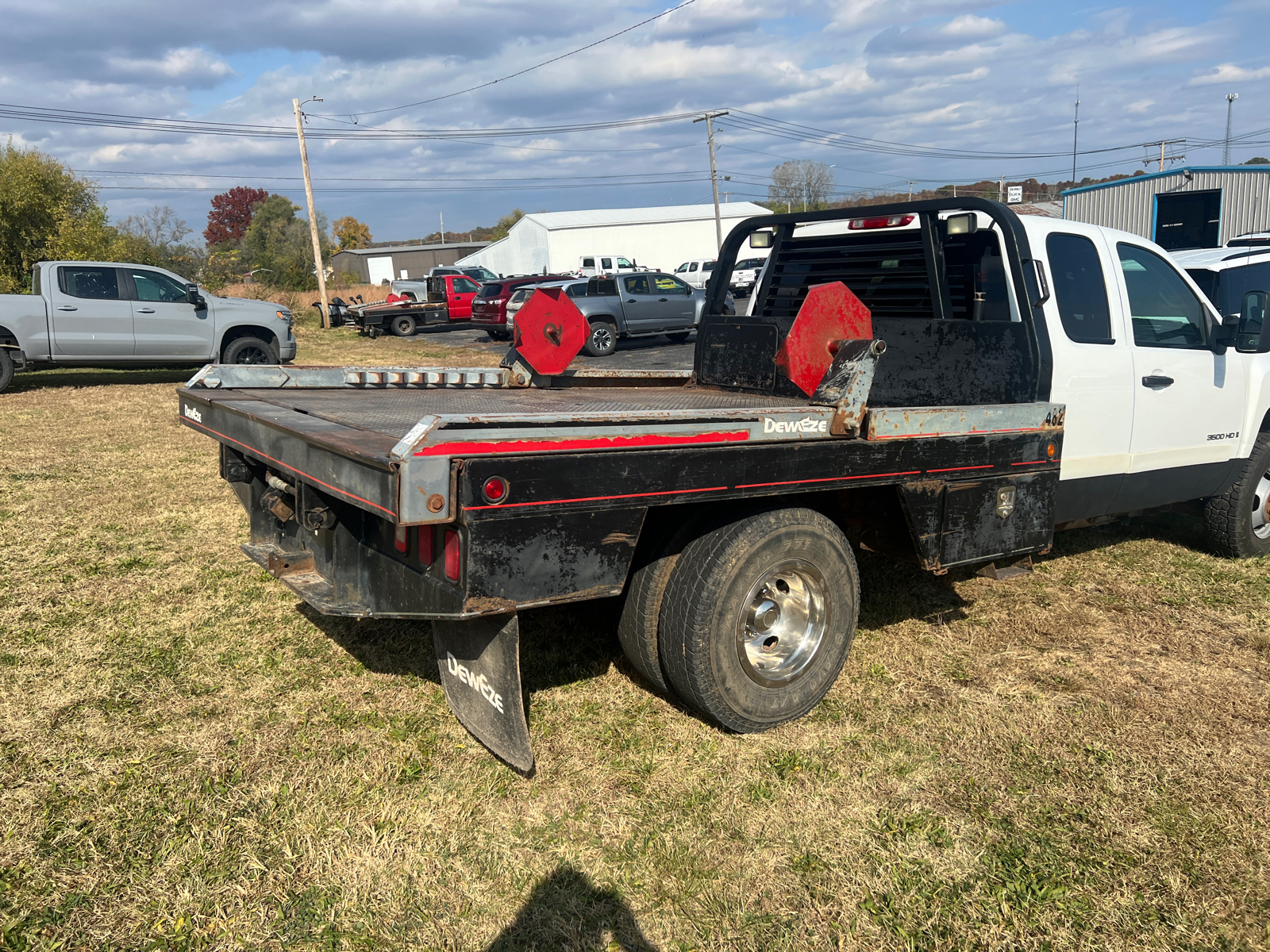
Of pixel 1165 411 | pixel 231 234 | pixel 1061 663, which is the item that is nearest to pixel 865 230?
pixel 1165 411

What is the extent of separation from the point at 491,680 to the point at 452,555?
0.58m

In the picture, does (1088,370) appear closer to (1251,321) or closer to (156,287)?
(1251,321)

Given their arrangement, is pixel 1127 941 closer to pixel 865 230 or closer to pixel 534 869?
pixel 534 869

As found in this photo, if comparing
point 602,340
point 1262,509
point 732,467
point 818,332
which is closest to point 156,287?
point 602,340

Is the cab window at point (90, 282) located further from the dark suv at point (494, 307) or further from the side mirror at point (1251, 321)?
the side mirror at point (1251, 321)

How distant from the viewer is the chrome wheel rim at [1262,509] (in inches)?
228

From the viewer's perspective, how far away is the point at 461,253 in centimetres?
8044

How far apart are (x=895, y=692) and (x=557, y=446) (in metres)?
2.13

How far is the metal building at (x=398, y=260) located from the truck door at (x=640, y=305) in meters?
57.3

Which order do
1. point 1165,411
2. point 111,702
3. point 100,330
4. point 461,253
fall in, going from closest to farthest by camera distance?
point 111,702 < point 1165,411 < point 100,330 < point 461,253

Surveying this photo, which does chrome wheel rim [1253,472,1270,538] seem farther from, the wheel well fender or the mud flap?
the wheel well fender

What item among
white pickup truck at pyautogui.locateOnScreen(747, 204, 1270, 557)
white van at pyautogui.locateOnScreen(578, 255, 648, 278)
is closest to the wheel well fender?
white pickup truck at pyautogui.locateOnScreen(747, 204, 1270, 557)

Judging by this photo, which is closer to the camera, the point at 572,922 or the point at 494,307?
the point at 572,922

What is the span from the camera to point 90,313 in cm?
1359
